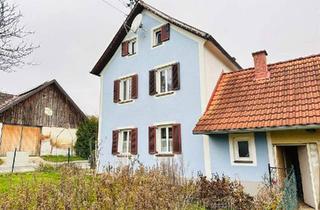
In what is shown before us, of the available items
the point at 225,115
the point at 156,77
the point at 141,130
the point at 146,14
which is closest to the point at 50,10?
the point at 146,14

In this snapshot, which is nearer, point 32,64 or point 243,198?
point 243,198

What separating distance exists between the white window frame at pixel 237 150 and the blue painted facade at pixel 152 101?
1420 mm

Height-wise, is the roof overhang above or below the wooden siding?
below

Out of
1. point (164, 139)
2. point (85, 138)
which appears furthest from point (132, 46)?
point (85, 138)

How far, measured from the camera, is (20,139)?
81.2 ft

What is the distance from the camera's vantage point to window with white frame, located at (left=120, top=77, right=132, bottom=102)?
15.5m

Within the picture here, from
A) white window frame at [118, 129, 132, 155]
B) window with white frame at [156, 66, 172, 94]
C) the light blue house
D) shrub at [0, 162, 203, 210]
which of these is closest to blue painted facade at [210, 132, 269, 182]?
the light blue house

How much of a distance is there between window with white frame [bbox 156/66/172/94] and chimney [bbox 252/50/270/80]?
13.9 ft

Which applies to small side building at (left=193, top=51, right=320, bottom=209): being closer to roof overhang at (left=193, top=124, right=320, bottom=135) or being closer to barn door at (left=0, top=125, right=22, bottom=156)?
roof overhang at (left=193, top=124, right=320, bottom=135)

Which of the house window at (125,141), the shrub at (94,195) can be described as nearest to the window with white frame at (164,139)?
the house window at (125,141)

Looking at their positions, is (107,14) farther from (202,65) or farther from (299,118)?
(299,118)

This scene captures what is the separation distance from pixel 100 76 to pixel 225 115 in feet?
32.8

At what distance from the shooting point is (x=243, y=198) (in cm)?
858

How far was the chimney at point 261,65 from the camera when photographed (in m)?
11.8
